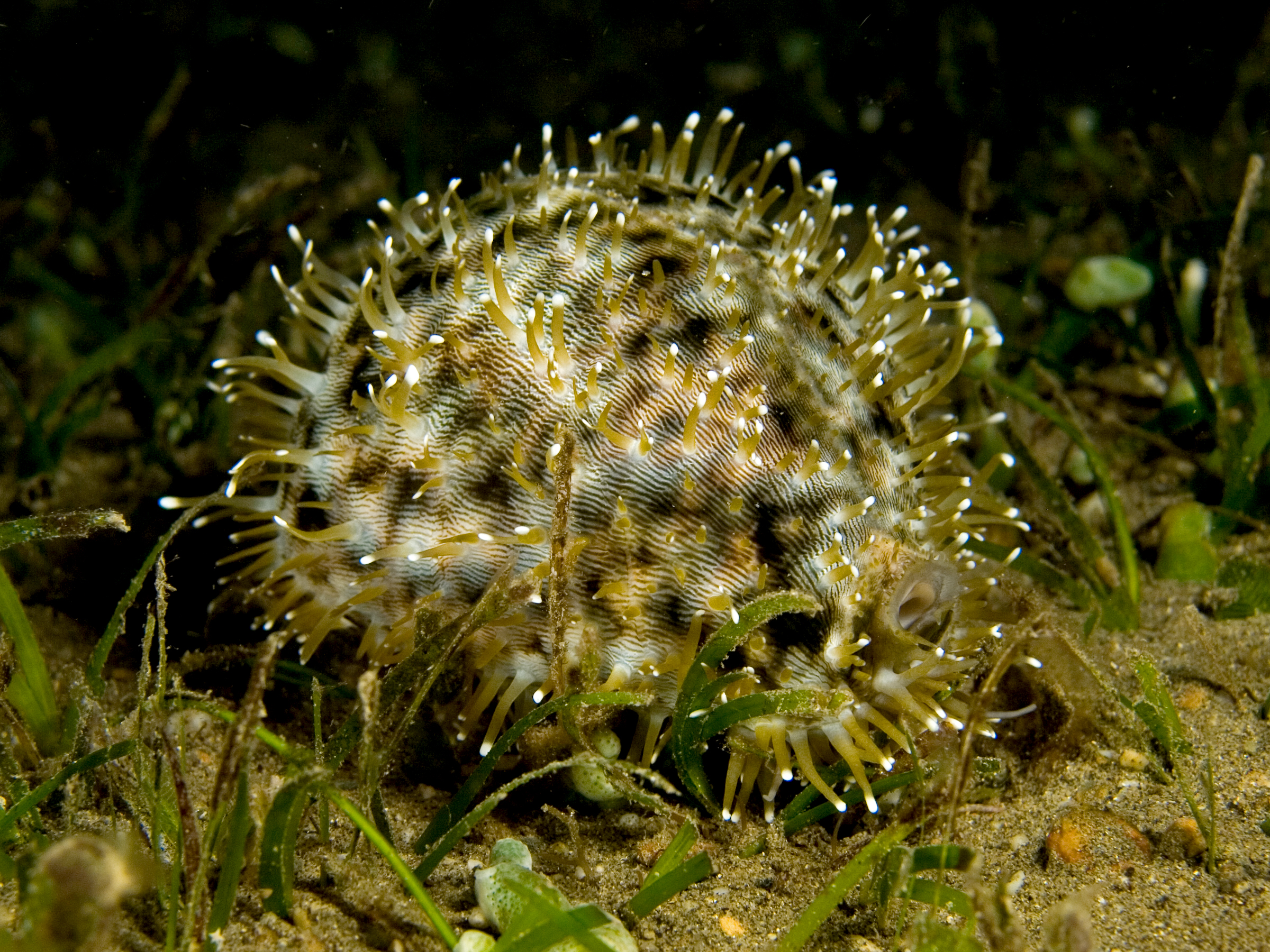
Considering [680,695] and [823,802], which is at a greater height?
[680,695]

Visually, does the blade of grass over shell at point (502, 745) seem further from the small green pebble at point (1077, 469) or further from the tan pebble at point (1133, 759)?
the small green pebble at point (1077, 469)

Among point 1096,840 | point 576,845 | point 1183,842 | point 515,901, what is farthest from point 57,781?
point 1183,842

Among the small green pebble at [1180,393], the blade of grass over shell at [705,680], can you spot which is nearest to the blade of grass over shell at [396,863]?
the blade of grass over shell at [705,680]

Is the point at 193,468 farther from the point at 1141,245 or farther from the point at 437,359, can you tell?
the point at 1141,245

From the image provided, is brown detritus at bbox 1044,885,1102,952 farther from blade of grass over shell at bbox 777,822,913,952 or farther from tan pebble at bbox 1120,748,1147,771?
tan pebble at bbox 1120,748,1147,771

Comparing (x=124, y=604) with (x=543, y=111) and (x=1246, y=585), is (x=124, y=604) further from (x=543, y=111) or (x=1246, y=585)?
(x=543, y=111)

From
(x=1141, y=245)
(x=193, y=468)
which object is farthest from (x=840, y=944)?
(x=1141, y=245)
